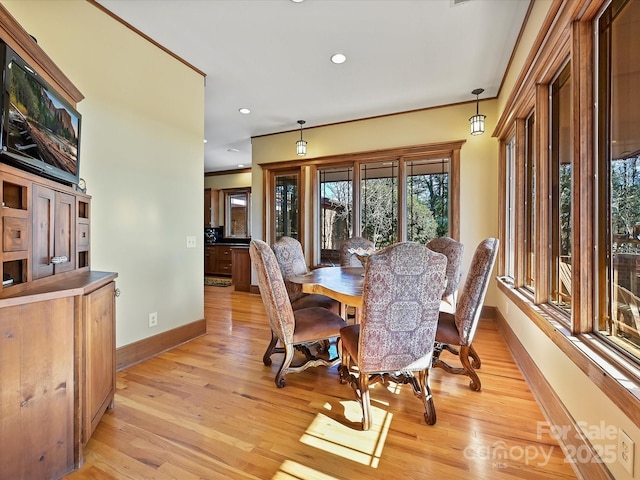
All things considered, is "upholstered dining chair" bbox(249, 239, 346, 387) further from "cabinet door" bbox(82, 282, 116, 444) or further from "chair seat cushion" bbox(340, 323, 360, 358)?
"cabinet door" bbox(82, 282, 116, 444)

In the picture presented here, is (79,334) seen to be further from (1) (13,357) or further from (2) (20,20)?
(2) (20,20)

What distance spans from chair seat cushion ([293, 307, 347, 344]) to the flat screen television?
1765 millimetres

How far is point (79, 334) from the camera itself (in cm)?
138

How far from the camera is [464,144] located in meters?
3.98

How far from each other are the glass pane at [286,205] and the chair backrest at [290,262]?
2197 mm

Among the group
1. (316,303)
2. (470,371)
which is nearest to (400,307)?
(470,371)

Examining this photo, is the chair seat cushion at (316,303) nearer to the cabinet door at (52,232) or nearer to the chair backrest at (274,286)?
the chair backrest at (274,286)

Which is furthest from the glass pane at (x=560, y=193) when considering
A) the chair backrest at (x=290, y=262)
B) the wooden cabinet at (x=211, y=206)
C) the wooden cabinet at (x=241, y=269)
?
the wooden cabinet at (x=211, y=206)

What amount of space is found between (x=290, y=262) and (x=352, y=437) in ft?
5.41

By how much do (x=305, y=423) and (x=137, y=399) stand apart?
118cm

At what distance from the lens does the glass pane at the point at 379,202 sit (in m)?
4.49

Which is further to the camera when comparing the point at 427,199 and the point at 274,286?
the point at 427,199

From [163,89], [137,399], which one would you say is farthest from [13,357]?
[163,89]

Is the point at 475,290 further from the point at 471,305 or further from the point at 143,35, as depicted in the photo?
the point at 143,35
